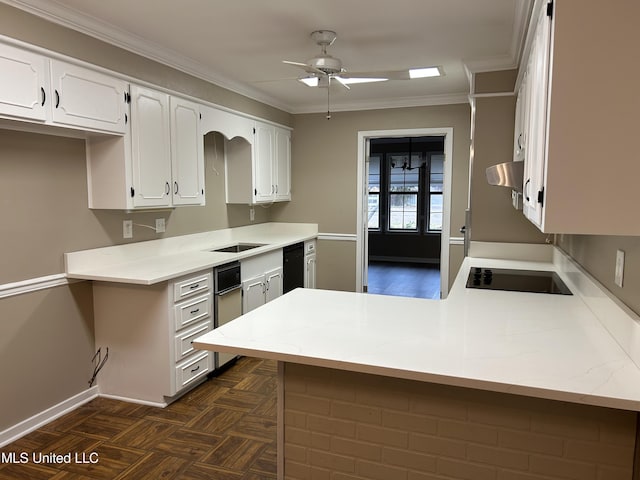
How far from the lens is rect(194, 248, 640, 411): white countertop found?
1.25 m


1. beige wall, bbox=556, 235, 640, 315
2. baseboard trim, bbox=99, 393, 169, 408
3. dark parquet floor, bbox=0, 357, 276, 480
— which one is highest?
beige wall, bbox=556, 235, 640, 315

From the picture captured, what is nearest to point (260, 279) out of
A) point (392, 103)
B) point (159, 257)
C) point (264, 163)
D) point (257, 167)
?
point (159, 257)

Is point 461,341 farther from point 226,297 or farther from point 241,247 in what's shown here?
point 241,247

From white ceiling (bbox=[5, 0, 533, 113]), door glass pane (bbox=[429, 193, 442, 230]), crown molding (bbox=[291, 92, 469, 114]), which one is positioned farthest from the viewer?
door glass pane (bbox=[429, 193, 442, 230])

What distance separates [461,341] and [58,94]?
2.41 m

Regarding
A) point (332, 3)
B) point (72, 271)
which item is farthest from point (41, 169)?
point (332, 3)

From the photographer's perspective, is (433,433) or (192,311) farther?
(192,311)

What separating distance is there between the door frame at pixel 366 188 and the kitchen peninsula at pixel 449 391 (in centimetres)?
318

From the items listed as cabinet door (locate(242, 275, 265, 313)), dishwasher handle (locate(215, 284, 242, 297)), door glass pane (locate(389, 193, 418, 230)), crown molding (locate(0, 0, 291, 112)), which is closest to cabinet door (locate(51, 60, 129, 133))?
crown molding (locate(0, 0, 291, 112))

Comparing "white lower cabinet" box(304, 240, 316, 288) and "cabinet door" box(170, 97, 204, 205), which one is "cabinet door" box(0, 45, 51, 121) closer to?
"cabinet door" box(170, 97, 204, 205)

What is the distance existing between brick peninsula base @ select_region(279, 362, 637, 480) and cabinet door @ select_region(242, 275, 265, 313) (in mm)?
2187

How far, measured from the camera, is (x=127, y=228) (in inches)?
129

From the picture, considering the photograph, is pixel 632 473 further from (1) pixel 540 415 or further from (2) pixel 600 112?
(2) pixel 600 112

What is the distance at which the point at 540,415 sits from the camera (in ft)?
4.54
